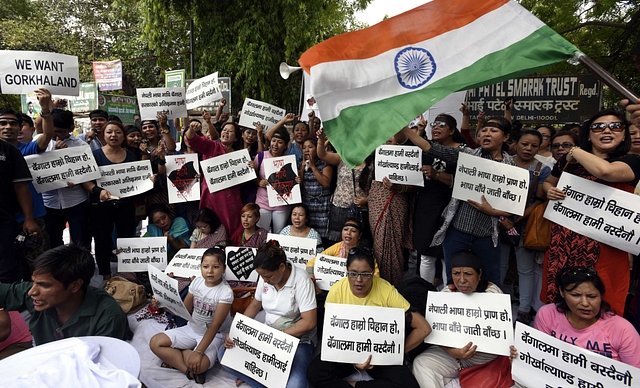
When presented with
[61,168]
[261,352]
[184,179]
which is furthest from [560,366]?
[61,168]

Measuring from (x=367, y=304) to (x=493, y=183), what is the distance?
134 cm

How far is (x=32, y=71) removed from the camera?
14.7 feet

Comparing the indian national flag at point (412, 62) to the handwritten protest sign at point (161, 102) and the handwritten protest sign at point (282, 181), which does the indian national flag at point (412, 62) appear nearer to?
the handwritten protest sign at point (282, 181)

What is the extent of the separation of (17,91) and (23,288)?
8.30 ft

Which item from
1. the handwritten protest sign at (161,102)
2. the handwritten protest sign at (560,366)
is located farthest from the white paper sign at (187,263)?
the handwritten protest sign at (560,366)

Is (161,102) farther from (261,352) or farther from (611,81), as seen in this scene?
(611,81)

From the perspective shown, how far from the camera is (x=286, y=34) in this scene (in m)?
11.5

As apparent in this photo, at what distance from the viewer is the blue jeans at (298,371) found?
319cm

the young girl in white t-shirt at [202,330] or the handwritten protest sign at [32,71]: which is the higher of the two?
the handwritten protest sign at [32,71]

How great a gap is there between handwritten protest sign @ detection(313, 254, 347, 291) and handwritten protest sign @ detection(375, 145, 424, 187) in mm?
880

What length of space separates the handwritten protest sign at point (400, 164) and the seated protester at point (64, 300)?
2.48 meters

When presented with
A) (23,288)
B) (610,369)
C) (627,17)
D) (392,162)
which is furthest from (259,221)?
(627,17)

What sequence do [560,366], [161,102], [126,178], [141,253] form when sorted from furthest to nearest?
[161,102] → [126,178] → [141,253] → [560,366]

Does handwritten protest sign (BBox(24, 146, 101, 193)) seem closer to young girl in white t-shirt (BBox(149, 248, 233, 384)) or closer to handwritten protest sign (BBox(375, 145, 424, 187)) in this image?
young girl in white t-shirt (BBox(149, 248, 233, 384))
